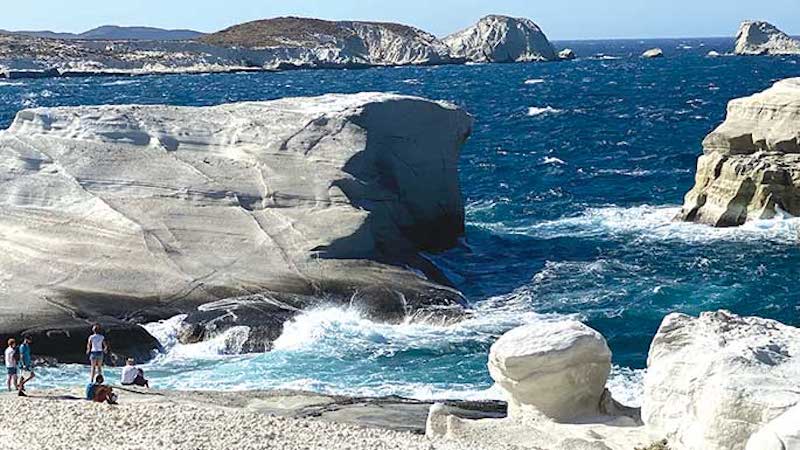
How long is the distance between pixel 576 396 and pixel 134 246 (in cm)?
1627

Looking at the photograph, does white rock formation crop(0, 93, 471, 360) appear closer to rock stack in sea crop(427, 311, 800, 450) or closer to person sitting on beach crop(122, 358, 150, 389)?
person sitting on beach crop(122, 358, 150, 389)

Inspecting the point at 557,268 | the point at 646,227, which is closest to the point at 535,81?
the point at 646,227

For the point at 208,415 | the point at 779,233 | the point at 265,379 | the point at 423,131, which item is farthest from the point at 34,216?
the point at 779,233

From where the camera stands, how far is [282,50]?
6959 inches

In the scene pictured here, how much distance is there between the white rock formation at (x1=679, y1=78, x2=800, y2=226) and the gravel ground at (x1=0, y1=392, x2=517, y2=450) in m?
25.6

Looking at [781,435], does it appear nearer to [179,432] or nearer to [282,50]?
[179,432]

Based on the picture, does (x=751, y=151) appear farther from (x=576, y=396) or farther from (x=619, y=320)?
(x=576, y=396)

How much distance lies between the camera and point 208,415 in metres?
20.5

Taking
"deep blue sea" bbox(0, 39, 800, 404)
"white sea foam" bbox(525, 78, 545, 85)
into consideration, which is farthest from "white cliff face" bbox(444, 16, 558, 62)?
"deep blue sea" bbox(0, 39, 800, 404)

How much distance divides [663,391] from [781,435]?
403cm

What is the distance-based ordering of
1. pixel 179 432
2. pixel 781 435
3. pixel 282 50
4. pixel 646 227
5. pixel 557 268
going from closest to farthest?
pixel 781 435
pixel 179 432
pixel 557 268
pixel 646 227
pixel 282 50

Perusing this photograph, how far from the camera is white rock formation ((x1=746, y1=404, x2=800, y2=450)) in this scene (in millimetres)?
15555

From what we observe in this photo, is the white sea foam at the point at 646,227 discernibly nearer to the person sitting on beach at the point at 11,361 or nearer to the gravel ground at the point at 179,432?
the person sitting on beach at the point at 11,361

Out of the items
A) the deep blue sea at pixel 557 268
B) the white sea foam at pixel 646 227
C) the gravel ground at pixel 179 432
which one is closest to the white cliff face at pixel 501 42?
the deep blue sea at pixel 557 268
